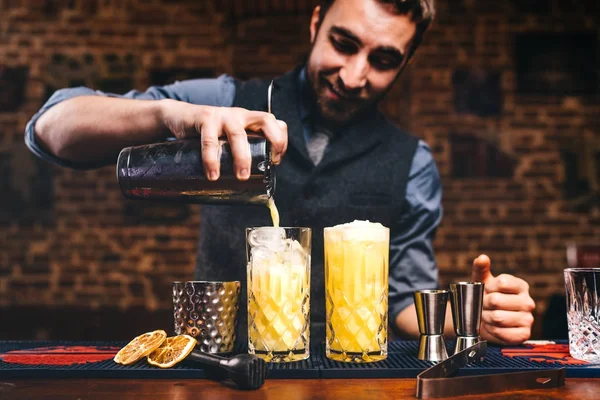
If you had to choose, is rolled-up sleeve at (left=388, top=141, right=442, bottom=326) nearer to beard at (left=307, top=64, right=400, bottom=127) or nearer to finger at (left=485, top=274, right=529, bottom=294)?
beard at (left=307, top=64, right=400, bottom=127)

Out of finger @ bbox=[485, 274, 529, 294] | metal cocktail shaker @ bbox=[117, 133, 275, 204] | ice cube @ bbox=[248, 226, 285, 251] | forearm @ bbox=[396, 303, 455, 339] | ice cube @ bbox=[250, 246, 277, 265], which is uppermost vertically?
metal cocktail shaker @ bbox=[117, 133, 275, 204]

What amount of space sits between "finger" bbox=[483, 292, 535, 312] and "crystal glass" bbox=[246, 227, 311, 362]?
0.47m

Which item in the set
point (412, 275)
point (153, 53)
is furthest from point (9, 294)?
point (412, 275)

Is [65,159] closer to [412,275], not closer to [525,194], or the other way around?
[412,275]

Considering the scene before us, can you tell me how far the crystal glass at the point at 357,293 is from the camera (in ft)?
3.72

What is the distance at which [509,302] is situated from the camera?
1364 mm

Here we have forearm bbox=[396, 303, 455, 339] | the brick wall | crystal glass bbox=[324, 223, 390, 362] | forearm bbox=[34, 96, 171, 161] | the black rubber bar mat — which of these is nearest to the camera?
the black rubber bar mat

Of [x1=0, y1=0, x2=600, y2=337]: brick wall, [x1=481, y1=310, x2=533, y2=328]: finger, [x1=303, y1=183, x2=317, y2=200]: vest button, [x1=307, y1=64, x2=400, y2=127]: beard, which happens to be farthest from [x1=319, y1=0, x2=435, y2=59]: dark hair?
[x1=0, y1=0, x2=600, y2=337]: brick wall

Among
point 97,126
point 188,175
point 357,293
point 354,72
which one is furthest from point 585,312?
point 97,126

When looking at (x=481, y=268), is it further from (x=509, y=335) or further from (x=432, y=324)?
(x=432, y=324)

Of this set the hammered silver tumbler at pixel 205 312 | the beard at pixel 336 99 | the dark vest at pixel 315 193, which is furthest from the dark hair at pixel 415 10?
the hammered silver tumbler at pixel 205 312

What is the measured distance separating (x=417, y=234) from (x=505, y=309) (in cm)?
69

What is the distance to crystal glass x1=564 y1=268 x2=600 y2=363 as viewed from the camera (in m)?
1.16

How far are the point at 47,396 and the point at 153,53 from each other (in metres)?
3.16
